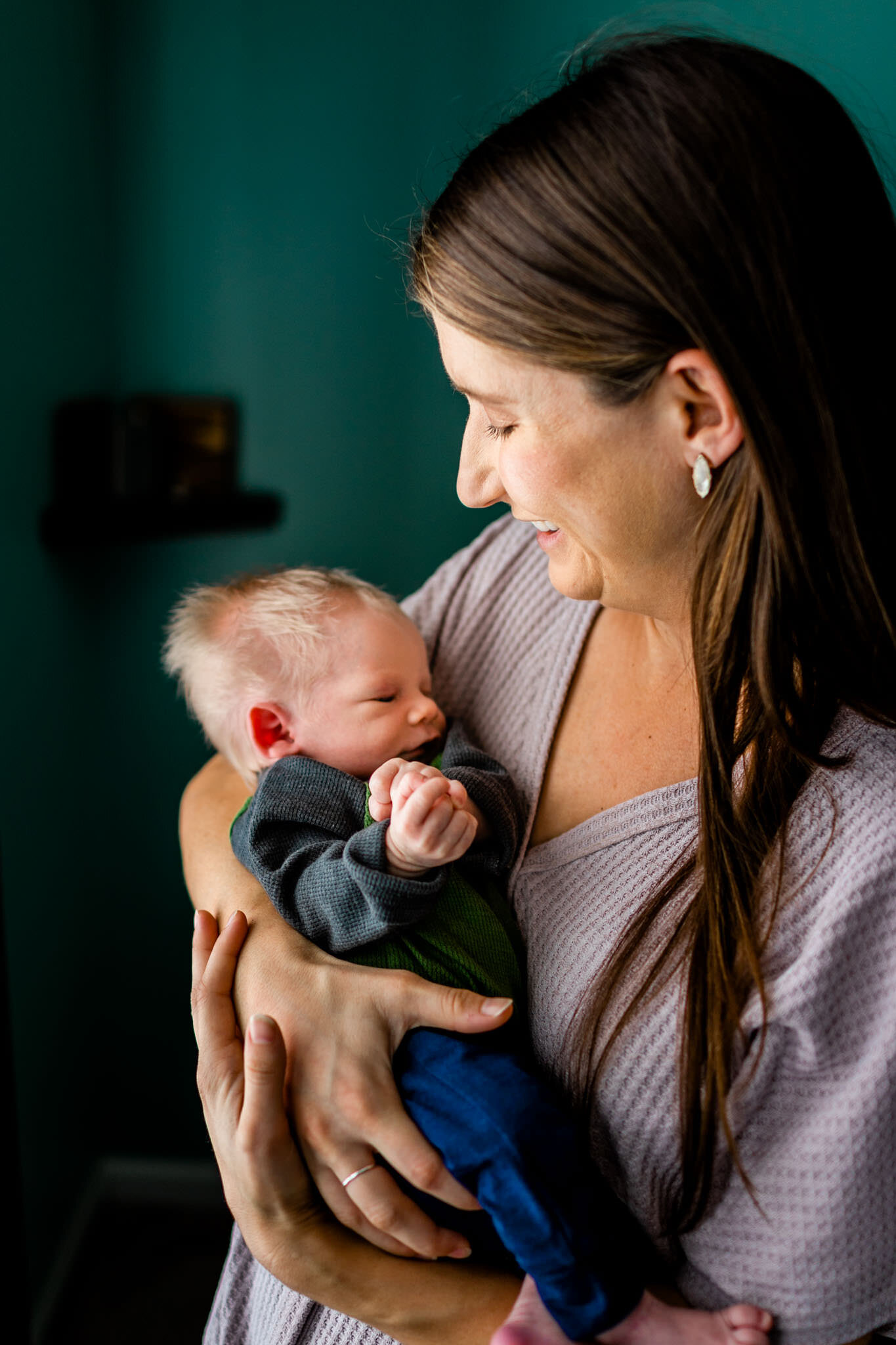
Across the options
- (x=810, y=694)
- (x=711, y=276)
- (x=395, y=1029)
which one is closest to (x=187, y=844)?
(x=395, y=1029)

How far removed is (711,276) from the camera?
0.84m

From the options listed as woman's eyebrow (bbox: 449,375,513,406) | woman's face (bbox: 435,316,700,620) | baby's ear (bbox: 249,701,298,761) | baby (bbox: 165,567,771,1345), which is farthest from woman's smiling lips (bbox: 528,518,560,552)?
baby's ear (bbox: 249,701,298,761)

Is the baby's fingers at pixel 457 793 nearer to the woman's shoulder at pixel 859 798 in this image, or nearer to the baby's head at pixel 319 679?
the baby's head at pixel 319 679

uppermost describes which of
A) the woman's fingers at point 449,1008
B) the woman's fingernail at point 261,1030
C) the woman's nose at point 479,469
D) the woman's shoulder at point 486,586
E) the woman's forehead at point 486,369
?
the woman's forehead at point 486,369

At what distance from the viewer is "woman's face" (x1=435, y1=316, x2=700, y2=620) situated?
929 mm

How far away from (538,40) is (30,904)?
1.92 meters

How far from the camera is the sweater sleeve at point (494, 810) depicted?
1150mm

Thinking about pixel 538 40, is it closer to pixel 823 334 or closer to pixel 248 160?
pixel 248 160

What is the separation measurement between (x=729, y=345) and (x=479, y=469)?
1.03 feet

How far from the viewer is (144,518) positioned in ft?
6.59

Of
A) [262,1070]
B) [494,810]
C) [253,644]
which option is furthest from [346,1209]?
[253,644]

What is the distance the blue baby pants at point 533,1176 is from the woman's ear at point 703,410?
2.01 feet

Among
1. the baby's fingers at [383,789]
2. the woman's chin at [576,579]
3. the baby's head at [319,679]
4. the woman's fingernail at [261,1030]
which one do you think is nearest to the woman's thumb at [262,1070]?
the woman's fingernail at [261,1030]

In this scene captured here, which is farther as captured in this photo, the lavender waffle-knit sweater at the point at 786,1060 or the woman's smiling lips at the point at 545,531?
the woman's smiling lips at the point at 545,531
